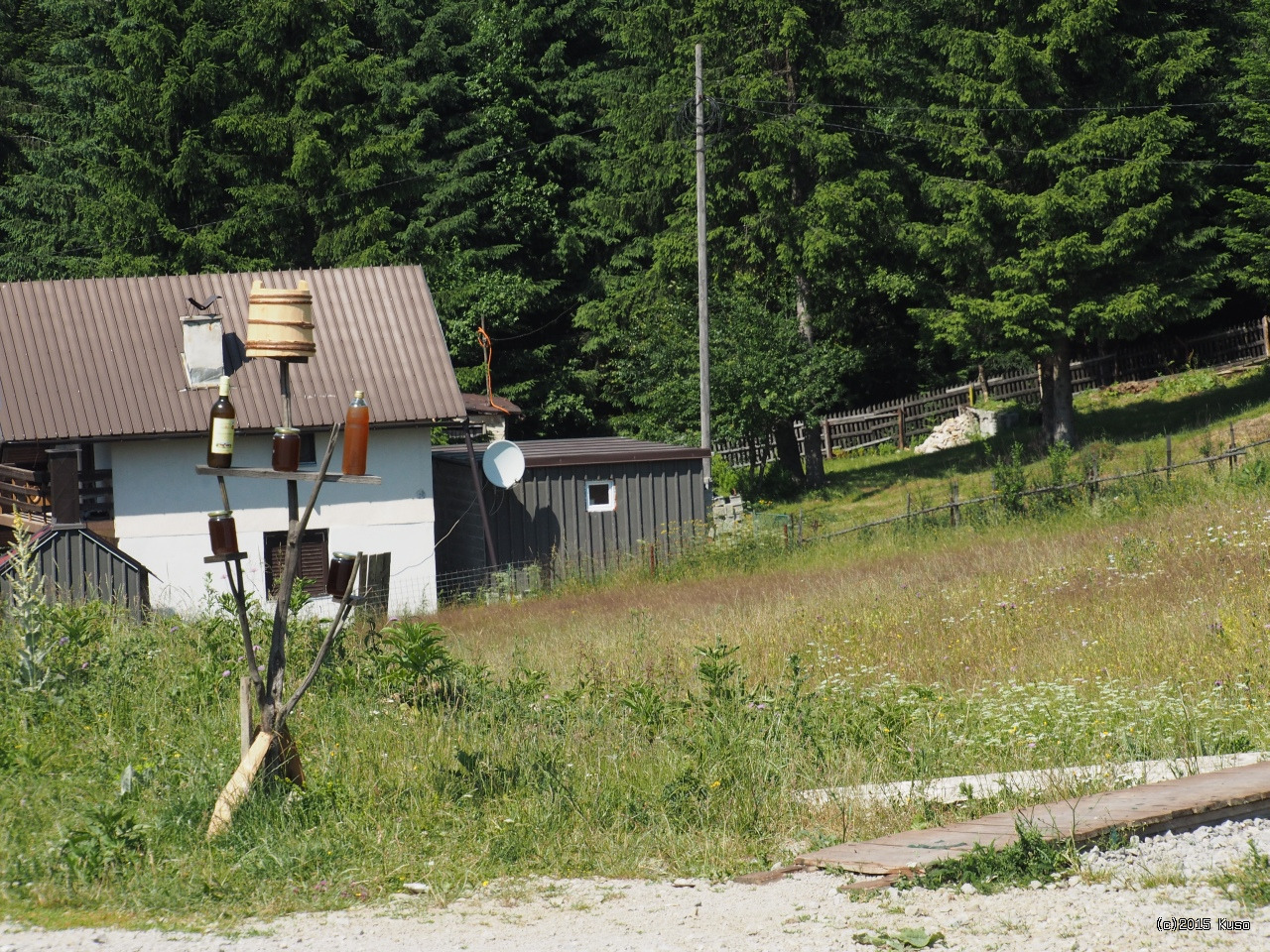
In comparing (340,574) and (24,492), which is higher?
(24,492)

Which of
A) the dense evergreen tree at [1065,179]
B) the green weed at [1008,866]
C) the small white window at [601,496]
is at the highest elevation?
the dense evergreen tree at [1065,179]

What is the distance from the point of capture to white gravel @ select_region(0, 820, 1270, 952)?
5383 mm

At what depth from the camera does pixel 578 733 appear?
336 inches

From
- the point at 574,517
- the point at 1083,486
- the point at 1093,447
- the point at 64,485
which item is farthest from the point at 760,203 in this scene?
the point at 64,485

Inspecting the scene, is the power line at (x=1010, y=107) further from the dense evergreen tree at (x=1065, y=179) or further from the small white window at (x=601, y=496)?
the small white window at (x=601, y=496)

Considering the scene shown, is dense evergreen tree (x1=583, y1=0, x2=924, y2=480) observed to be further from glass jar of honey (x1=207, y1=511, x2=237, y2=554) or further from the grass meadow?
glass jar of honey (x1=207, y1=511, x2=237, y2=554)

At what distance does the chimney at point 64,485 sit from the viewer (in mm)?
21094

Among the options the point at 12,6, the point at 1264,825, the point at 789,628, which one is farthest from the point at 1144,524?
the point at 12,6

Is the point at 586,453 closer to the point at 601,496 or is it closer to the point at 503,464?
the point at 601,496

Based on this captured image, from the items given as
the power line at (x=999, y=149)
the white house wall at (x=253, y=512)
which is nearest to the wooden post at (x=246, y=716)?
the white house wall at (x=253, y=512)

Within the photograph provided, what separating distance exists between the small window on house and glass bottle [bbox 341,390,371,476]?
49.9 feet

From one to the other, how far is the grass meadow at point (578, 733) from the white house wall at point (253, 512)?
8.99 m

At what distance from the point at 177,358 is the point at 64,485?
3049 millimetres

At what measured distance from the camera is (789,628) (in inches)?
526
